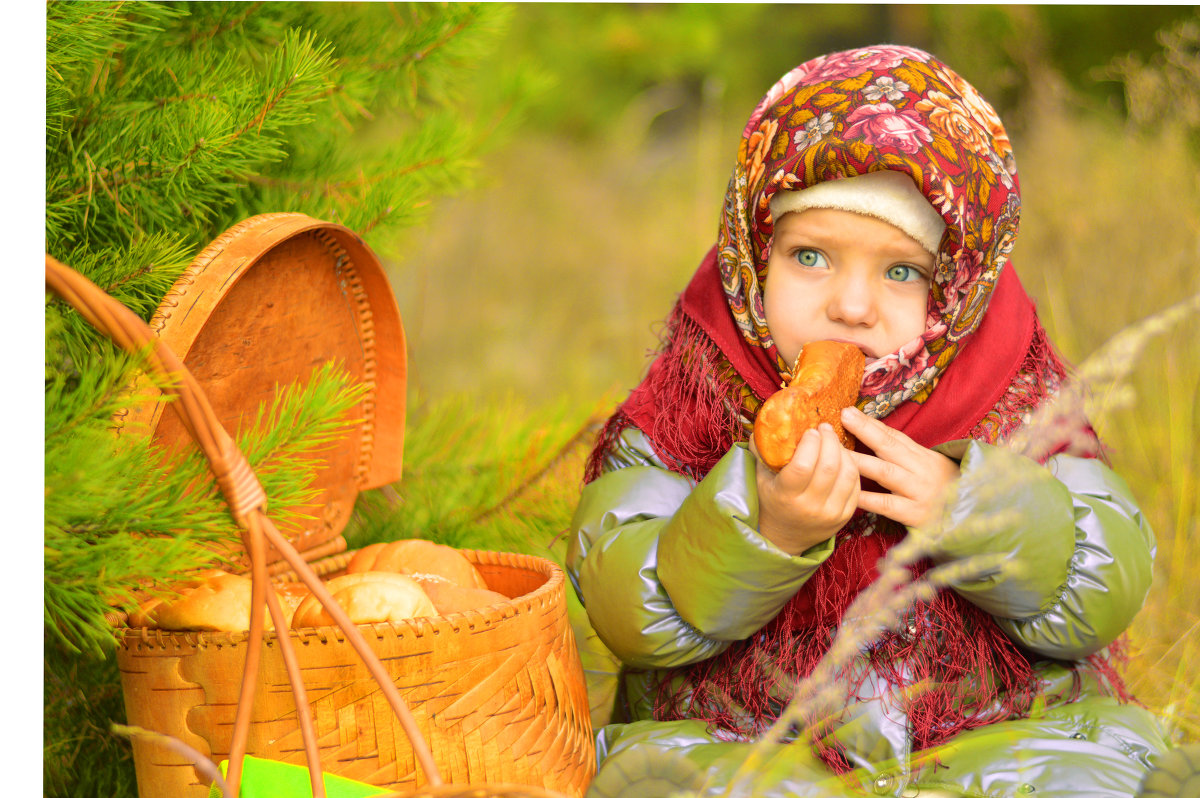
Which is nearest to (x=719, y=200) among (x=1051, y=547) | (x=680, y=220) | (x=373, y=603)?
(x=680, y=220)

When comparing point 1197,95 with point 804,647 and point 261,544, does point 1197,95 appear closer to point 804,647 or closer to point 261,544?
point 804,647

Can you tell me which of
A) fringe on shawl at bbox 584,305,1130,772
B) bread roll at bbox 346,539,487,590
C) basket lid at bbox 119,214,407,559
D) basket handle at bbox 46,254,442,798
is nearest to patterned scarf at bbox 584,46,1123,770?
fringe on shawl at bbox 584,305,1130,772

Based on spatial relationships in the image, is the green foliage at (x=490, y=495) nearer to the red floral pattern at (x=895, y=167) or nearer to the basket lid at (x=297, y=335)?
the basket lid at (x=297, y=335)

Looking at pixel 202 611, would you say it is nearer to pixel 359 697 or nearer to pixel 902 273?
pixel 359 697

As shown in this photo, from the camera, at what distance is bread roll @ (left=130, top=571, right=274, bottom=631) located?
1.06m

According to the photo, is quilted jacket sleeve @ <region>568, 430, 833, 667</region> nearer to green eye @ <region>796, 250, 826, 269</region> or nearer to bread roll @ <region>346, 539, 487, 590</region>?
bread roll @ <region>346, 539, 487, 590</region>

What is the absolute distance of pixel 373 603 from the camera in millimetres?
1080

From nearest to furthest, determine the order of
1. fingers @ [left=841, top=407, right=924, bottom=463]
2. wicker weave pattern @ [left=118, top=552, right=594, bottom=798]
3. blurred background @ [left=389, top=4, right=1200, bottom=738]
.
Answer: wicker weave pattern @ [left=118, top=552, right=594, bottom=798]
fingers @ [left=841, top=407, right=924, bottom=463]
blurred background @ [left=389, top=4, right=1200, bottom=738]

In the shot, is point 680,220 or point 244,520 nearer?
point 244,520

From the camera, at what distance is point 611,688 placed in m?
1.73

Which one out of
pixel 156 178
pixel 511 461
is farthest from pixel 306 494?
pixel 511 461

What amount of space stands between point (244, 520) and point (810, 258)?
753 millimetres

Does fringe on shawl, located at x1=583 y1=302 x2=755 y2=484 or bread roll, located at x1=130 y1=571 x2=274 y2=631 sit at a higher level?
fringe on shawl, located at x1=583 y1=302 x2=755 y2=484

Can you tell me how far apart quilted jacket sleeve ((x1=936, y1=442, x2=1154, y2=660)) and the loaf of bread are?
0.58 ft
